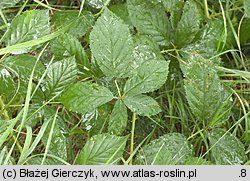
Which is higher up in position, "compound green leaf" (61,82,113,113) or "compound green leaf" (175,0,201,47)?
"compound green leaf" (175,0,201,47)

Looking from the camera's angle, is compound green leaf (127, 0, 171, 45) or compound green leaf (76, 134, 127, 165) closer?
compound green leaf (76, 134, 127, 165)

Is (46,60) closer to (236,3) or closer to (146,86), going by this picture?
(146,86)

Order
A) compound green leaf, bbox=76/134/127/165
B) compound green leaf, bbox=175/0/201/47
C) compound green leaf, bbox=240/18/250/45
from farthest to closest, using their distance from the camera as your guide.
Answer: compound green leaf, bbox=240/18/250/45
compound green leaf, bbox=175/0/201/47
compound green leaf, bbox=76/134/127/165

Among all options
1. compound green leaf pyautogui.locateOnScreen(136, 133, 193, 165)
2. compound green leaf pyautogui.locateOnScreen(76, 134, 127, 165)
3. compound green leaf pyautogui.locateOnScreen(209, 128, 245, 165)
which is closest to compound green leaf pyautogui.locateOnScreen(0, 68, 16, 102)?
compound green leaf pyautogui.locateOnScreen(76, 134, 127, 165)

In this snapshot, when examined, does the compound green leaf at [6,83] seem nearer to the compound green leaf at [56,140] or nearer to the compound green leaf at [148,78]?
the compound green leaf at [56,140]

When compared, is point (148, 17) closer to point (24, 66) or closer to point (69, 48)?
point (69, 48)

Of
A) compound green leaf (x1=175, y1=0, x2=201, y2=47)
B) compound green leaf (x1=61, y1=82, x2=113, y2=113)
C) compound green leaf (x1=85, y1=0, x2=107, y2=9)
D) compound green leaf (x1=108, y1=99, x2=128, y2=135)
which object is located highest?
compound green leaf (x1=85, y1=0, x2=107, y2=9)

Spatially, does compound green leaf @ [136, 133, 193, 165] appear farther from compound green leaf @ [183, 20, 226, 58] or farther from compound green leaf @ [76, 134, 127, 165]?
compound green leaf @ [183, 20, 226, 58]

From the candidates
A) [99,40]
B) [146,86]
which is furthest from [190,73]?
[99,40]

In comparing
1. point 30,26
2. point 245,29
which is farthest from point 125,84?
point 245,29
